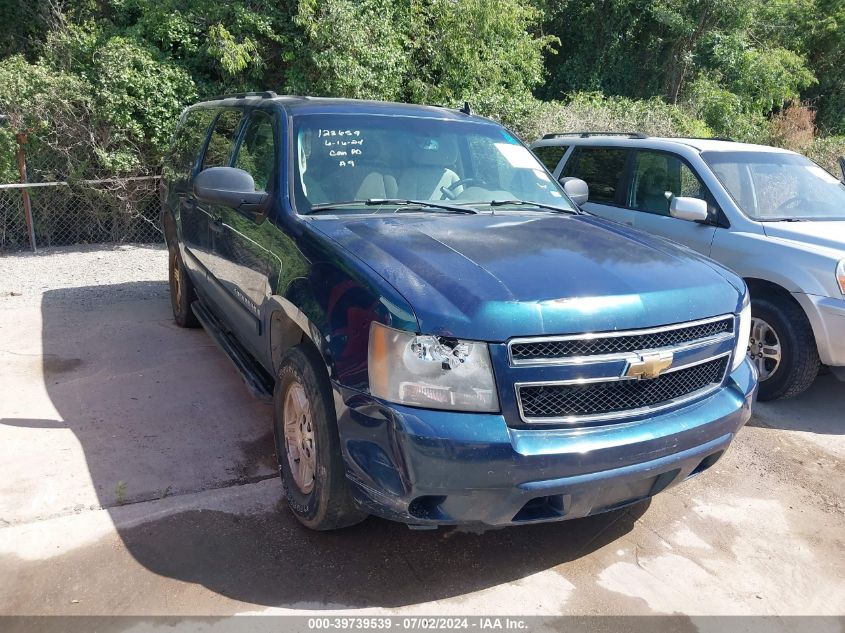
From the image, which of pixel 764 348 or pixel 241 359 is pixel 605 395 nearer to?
pixel 241 359

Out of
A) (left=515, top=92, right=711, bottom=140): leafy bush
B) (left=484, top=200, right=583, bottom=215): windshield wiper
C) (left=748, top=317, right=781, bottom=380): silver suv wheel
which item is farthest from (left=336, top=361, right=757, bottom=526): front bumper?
(left=515, top=92, right=711, bottom=140): leafy bush

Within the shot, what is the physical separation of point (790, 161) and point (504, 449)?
508 centimetres

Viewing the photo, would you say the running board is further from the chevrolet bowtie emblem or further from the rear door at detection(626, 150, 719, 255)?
the rear door at detection(626, 150, 719, 255)

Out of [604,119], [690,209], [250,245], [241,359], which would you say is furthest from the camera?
[604,119]

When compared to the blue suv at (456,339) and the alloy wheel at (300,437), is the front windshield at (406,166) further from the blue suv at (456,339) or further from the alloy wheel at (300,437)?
the alloy wheel at (300,437)

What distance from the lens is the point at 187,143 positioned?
19.7 ft

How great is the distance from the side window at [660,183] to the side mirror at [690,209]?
0.28m

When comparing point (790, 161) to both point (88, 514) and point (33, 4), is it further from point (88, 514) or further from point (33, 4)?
point (33, 4)

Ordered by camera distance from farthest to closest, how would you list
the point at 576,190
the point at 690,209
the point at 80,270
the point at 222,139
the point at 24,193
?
1. the point at 24,193
2. the point at 80,270
3. the point at 690,209
4. the point at 222,139
5. the point at 576,190

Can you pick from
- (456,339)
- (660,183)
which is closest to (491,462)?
(456,339)

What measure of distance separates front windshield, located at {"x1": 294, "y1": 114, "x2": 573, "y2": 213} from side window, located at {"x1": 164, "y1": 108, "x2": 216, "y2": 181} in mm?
1857

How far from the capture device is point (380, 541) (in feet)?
10.9

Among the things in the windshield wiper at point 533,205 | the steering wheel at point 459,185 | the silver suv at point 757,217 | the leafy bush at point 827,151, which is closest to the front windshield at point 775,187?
the silver suv at point 757,217

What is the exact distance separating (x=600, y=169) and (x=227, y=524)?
4.94 metres
